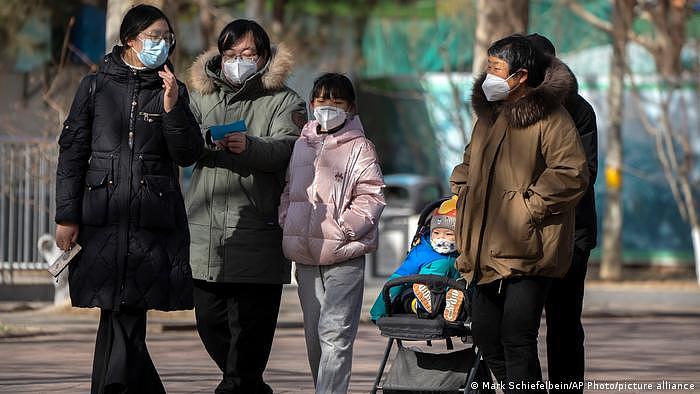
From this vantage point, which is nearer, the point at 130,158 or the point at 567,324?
the point at 130,158

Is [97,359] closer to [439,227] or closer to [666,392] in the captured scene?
[439,227]

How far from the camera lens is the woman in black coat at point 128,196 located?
23.2 ft

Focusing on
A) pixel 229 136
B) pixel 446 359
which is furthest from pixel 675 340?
pixel 229 136

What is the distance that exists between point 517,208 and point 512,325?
0.52 metres

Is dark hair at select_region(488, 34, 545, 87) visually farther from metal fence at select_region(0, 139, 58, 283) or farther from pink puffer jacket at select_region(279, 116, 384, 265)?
metal fence at select_region(0, 139, 58, 283)

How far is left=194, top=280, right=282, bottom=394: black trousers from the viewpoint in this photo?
7.72m

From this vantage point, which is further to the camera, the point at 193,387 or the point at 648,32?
the point at 648,32

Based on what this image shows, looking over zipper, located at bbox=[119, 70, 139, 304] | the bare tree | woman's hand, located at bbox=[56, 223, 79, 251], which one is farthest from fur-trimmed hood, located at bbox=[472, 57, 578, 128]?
the bare tree

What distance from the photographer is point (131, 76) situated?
7.16 meters

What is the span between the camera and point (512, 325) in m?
6.92

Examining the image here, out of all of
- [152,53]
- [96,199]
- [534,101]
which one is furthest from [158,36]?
[534,101]

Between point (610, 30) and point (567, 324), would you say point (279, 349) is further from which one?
point (610, 30)

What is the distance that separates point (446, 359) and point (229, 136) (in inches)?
61.5

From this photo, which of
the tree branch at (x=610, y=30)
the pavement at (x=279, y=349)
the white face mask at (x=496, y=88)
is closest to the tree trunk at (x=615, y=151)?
the tree branch at (x=610, y=30)
